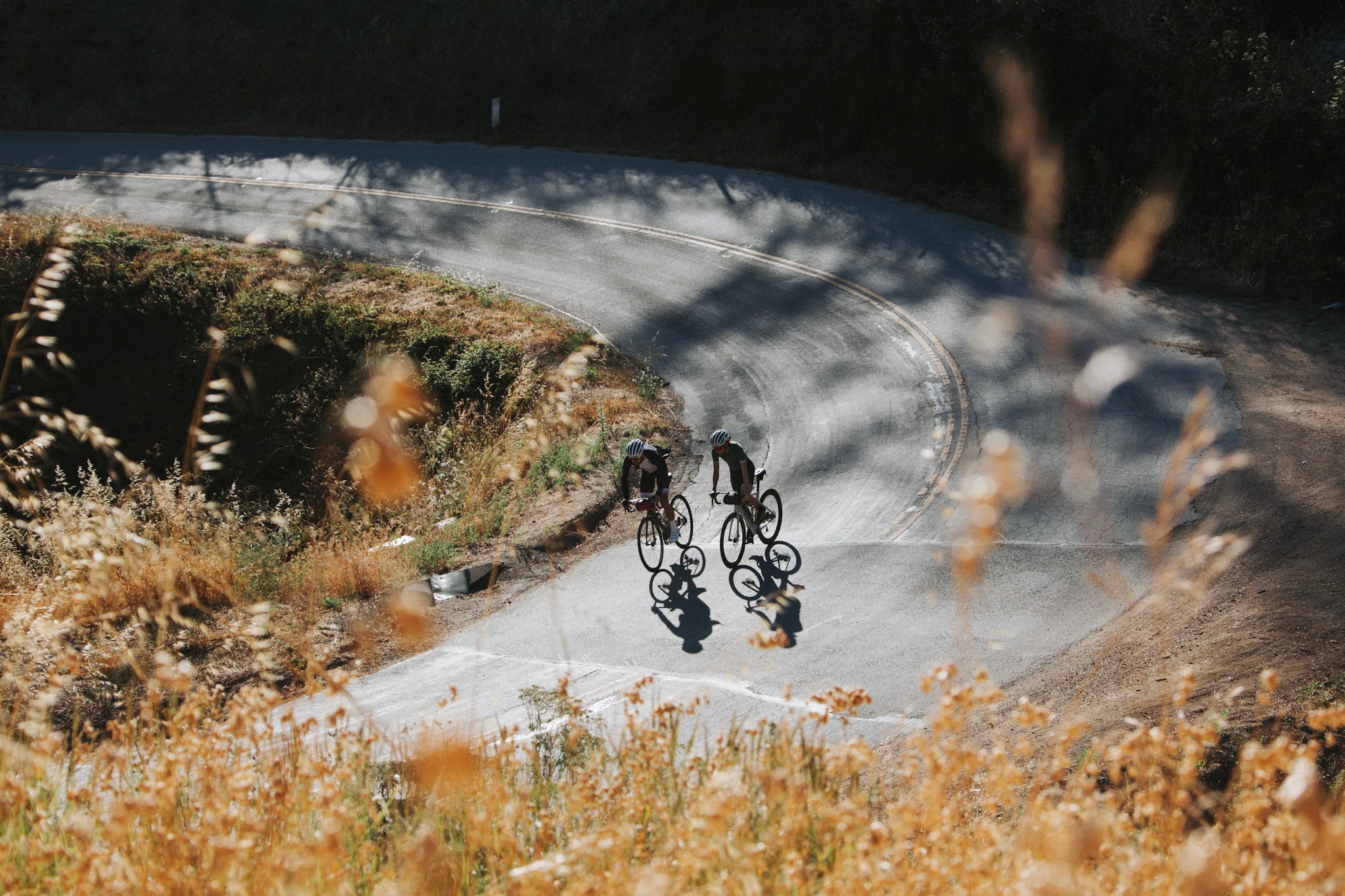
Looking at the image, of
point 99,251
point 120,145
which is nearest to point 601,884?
point 99,251

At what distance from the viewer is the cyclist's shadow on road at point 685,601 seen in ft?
32.1

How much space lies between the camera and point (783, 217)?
21016mm

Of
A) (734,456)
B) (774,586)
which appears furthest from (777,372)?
(774,586)

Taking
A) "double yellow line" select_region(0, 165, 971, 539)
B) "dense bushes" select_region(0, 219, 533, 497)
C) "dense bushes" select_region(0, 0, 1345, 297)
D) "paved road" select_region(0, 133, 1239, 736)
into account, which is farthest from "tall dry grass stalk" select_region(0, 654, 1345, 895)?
"dense bushes" select_region(0, 0, 1345, 297)

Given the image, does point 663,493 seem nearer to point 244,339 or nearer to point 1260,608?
point 1260,608

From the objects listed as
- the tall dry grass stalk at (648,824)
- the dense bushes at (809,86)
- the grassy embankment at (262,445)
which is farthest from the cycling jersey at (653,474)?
the dense bushes at (809,86)

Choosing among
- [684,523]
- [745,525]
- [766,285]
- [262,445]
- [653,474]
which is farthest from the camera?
[766,285]

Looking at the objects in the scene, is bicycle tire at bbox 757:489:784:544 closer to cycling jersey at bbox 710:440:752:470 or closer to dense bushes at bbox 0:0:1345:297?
cycling jersey at bbox 710:440:752:470

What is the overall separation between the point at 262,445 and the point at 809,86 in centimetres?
1607

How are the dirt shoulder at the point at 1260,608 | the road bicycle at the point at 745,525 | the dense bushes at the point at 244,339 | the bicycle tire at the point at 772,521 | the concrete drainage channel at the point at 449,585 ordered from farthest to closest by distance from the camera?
the dense bushes at the point at 244,339 → the bicycle tire at the point at 772,521 → the concrete drainage channel at the point at 449,585 → the road bicycle at the point at 745,525 → the dirt shoulder at the point at 1260,608

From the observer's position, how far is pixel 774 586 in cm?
1055

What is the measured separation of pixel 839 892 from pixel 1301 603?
22.5 feet

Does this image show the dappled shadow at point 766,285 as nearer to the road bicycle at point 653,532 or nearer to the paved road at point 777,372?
the paved road at point 777,372

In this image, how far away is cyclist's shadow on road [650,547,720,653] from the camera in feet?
32.1
